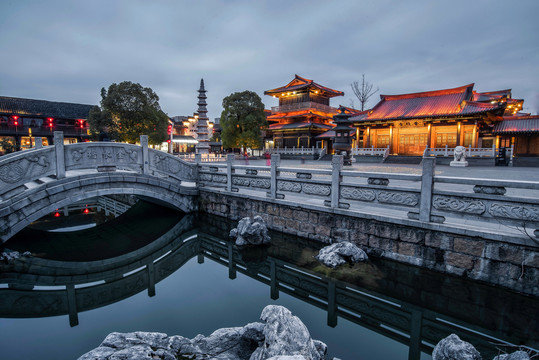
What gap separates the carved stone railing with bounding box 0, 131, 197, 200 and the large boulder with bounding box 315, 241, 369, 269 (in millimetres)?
6438

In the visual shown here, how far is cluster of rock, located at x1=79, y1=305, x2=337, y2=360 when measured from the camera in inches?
122

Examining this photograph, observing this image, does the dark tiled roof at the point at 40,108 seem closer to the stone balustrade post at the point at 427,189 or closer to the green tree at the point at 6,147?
the green tree at the point at 6,147

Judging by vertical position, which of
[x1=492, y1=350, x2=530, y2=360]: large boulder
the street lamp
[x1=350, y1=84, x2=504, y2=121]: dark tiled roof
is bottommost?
[x1=492, y1=350, x2=530, y2=360]: large boulder

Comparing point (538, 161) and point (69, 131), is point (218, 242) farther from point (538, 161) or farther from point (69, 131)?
point (69, 131)

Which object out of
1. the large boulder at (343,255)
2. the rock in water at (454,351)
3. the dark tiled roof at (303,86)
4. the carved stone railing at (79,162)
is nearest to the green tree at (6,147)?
the dark tiled roof at (303,86)

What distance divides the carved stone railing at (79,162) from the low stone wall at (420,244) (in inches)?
151

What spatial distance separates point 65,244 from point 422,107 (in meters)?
29.4

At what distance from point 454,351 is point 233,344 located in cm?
269

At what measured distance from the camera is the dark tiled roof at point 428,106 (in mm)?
24572

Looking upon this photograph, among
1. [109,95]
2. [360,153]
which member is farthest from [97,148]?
[360,153]

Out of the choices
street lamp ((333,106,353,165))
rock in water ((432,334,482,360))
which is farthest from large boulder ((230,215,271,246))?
street lamp ((333,106,353,165))

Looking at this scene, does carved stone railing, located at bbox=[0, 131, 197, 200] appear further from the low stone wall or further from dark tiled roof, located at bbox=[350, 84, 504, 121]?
dark tiled roof, located at bbox=[350, 84, 504, 121]

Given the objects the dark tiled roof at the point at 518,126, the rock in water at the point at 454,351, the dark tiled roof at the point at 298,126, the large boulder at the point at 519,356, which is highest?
the dark tiled roof at the point at 298,126

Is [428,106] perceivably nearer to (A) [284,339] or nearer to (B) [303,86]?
(B) [303,86]
